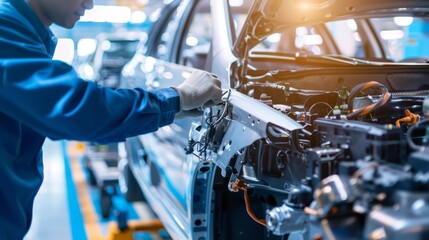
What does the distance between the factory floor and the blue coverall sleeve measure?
243cm

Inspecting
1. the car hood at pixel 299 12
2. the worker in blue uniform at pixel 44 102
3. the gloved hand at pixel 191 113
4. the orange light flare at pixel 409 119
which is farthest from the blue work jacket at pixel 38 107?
the orange light flare at pixel 409 119

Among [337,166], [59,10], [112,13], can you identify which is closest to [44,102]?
[59,10]

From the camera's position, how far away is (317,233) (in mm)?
1284

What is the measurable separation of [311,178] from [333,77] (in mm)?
1176

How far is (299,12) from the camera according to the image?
2355 mm

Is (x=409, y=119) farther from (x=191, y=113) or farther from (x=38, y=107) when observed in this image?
(x=38, y=107)

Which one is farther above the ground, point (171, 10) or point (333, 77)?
point (171, 10)

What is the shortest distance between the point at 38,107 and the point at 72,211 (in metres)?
→ 3.25

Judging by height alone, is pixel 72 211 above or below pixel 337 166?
below

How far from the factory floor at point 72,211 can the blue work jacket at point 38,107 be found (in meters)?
2.12

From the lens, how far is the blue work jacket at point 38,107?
1.51 metres

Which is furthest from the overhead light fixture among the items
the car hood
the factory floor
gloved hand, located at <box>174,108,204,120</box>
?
gloved hand, located at <box>174,108,204,120</box>

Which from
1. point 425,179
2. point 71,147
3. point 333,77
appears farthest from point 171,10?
point 71,147

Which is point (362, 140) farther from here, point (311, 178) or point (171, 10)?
point (171, 10)
